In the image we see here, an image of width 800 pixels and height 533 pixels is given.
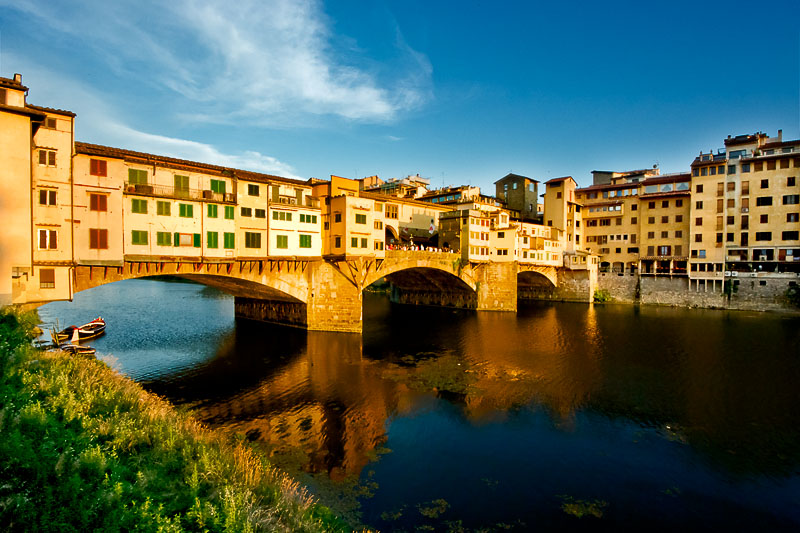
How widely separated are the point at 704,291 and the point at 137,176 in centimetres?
A: 8625

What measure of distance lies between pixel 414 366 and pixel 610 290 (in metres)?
62.4

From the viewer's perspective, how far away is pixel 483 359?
125 feet

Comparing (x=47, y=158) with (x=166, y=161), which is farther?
(x=166, y=161)

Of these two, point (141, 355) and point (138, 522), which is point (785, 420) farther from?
point (141, 355)

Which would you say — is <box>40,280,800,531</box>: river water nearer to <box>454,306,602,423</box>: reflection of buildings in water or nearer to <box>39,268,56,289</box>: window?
<box>454,306,602,423</box>: reflection of buildings in water

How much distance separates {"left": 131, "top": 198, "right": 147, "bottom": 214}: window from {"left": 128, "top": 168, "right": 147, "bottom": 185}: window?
147 cm

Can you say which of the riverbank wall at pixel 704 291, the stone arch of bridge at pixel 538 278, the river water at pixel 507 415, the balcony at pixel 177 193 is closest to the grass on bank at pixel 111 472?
the river water at pixel 507 415

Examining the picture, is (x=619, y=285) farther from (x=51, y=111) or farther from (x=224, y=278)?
(x=51, y=111)

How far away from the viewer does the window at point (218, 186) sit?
1485 inches

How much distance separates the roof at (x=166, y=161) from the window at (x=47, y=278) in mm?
8441

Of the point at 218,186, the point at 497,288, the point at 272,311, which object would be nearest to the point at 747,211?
the point at 497,288

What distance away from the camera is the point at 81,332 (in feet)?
128

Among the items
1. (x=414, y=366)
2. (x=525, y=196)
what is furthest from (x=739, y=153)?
(x=414, y=366)

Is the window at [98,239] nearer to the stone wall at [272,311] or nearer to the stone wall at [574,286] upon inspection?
the stone wall at [272,311]
